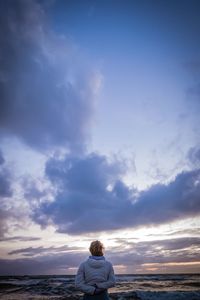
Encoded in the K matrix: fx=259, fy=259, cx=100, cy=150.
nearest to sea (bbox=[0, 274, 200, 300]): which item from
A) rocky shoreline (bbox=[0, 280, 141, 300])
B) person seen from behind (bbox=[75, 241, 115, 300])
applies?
rocky shoreline (bbox=[0, 280, 141, 300])

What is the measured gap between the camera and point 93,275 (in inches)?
181

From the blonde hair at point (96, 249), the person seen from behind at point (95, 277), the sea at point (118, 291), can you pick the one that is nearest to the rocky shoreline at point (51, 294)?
the sea at point (118, 291)

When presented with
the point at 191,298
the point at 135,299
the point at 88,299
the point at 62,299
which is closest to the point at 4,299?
the point at 62,299

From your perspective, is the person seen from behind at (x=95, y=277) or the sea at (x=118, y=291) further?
the sea at (x=118, y=291)

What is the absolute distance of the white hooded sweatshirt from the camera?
4578mm

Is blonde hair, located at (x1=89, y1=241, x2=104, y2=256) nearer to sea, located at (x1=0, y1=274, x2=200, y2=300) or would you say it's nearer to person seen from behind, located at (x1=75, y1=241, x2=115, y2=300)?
person seen from behind, located at (x1=75, y1=241, x2=115, y2=300)

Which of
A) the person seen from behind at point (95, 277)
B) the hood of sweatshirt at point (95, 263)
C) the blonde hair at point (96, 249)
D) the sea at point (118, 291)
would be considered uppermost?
the blonde hair at point (96, 249)

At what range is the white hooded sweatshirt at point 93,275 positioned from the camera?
4578mm

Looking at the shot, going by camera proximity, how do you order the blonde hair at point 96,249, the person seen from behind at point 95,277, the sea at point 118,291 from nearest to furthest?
the person seen from behind at point 95,277 → the blonde hair at point 96,249 → the sea at point 118,291

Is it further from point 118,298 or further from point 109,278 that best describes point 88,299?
point 118,298

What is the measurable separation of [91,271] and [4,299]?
2263cm

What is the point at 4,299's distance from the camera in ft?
74.3

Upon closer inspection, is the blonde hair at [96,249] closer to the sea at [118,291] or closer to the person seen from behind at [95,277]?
the person seen from behind at [95,277]

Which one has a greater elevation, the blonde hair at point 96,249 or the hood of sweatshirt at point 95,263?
the blonde hair at point 96,249
